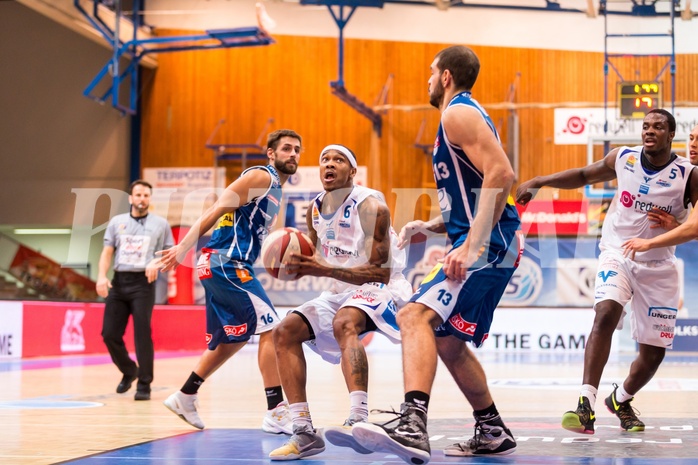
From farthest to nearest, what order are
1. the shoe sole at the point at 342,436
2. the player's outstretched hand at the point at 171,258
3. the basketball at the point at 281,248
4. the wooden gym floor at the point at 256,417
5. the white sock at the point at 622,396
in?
the white sock at the point at 622,396, the player's outstretched hand at the point at 171,258, the basketball at the point at 281,248, the wooden gym floor at the point at 256,417, the shoe sole at the point at 342,436

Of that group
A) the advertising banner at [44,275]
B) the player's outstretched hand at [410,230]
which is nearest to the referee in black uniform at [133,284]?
the player's outstretched hand at [410,230]

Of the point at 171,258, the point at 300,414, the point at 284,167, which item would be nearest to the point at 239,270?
the point at 171,258

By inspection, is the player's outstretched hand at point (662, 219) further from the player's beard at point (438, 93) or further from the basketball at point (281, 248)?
the basketball at point (281, 248)

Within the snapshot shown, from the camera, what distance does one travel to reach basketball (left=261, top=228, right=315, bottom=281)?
554 cm

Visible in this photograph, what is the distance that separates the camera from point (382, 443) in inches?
164

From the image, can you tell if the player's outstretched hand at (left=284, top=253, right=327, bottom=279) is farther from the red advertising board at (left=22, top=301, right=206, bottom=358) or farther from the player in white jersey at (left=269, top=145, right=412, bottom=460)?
the red advertising board at (left=22, top=301, right=206, bottom=358)

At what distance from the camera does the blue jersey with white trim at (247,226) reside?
668 centimetres

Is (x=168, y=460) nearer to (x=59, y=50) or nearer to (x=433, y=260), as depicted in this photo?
(x=433, y=260)

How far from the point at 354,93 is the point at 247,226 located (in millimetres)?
19790

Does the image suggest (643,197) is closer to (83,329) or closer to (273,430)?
(273,430)

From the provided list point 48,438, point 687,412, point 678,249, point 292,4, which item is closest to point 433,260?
point 678,249

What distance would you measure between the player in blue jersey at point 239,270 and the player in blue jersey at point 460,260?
182 centimetres

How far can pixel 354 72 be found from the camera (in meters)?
26.2

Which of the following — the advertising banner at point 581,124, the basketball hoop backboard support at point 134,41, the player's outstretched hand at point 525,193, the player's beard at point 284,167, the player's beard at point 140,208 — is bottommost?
the player's outstretched hand at point 525,193
